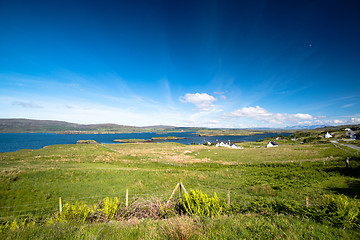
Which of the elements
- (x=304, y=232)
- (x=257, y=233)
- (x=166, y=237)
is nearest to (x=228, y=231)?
(x=257, y=233)

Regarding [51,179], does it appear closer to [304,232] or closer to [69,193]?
[69,193]

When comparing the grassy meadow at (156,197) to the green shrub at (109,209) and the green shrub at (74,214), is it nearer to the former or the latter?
the green shrub at (74,214)

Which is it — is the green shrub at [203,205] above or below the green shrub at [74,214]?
above

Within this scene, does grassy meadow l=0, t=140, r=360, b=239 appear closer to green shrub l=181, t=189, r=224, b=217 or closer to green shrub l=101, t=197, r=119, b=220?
green shrub l=181, t=189, r=224, b=217

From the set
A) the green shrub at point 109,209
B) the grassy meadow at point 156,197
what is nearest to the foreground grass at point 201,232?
the grassy meadow at point 156,197

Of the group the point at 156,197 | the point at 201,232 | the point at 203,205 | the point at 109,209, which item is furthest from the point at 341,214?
the point at 109,209

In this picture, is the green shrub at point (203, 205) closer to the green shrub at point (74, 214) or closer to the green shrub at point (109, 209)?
the green shrub at point (109, 209)

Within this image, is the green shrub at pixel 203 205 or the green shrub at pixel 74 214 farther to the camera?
the green shrub at pixel 203 205

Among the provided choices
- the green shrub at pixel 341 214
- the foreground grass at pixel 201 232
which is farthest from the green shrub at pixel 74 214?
the green shrub at pixel 341 214

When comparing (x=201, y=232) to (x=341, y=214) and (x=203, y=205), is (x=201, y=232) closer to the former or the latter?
→ (x=203, y=205)

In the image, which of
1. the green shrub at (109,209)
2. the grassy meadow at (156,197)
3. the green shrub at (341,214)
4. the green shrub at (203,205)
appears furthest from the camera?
the green shrub at (109,209)

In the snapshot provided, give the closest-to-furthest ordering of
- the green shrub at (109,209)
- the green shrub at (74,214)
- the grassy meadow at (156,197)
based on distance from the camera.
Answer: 1. the grassy meadow at (156,197)
2. the green shrub at (74,214)
3. the green shrub at (109,209)

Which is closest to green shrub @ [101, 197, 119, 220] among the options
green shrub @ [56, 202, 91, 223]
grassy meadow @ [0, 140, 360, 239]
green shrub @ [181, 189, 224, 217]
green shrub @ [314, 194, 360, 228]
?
green shrub @ [56, 202, 91, 223]

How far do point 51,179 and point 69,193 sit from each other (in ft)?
16.3
